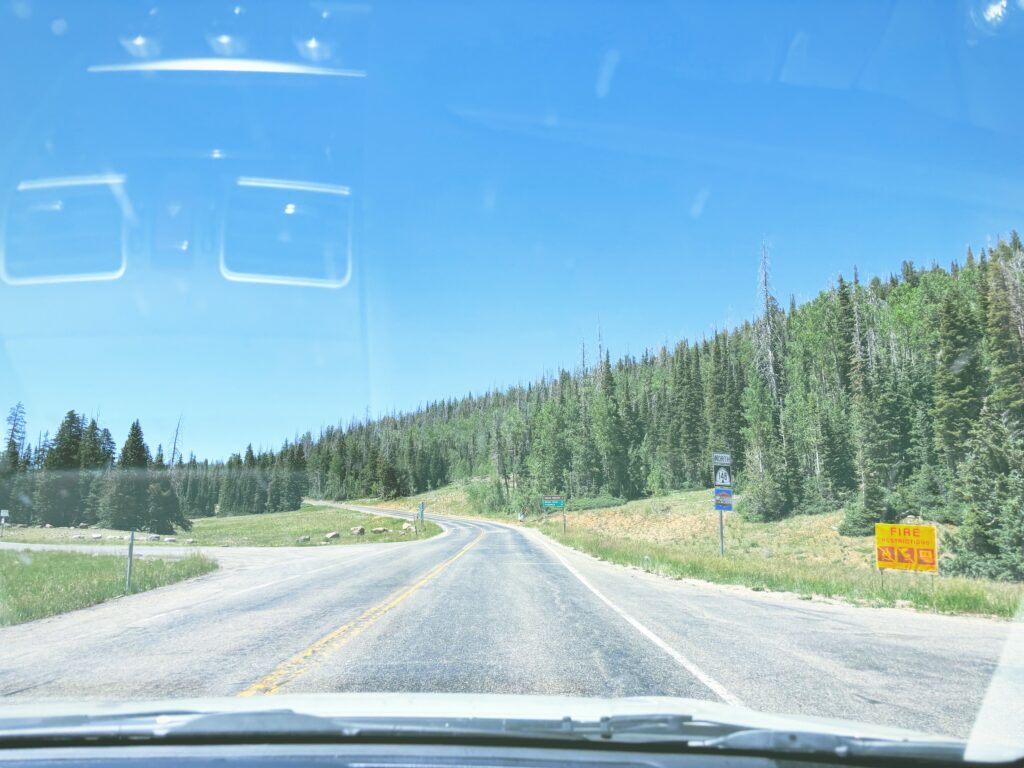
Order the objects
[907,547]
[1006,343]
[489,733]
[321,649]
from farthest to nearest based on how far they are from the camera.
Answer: [1006,343] < [907,547] < [321,649] < [489,733]

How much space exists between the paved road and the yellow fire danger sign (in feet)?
10.1

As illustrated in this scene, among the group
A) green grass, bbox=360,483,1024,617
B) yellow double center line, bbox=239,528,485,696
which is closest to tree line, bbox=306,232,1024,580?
green grass, bbox=360,483,1024,617

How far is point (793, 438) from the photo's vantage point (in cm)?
7088

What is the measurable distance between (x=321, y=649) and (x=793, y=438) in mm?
70145

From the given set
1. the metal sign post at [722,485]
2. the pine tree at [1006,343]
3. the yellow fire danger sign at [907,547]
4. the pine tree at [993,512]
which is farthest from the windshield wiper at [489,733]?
the pine tree at [1006,343]

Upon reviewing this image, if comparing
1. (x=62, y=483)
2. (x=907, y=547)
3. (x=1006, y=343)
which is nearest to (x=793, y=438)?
(x=1006, y=343)

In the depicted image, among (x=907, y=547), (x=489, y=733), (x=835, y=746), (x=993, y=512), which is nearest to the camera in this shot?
(x=835, y=746)

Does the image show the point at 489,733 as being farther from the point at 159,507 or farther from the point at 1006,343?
the point at 159,507

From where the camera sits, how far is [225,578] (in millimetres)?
20516

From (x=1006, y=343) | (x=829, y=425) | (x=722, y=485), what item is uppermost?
(x=1006, y=343)

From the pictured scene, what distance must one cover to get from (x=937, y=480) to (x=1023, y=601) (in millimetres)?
48274

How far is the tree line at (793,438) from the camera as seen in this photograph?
159ft

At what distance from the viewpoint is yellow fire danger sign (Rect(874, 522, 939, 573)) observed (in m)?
15.2

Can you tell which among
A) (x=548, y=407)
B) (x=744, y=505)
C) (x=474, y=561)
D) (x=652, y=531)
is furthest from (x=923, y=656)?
(x=548, y=407)
